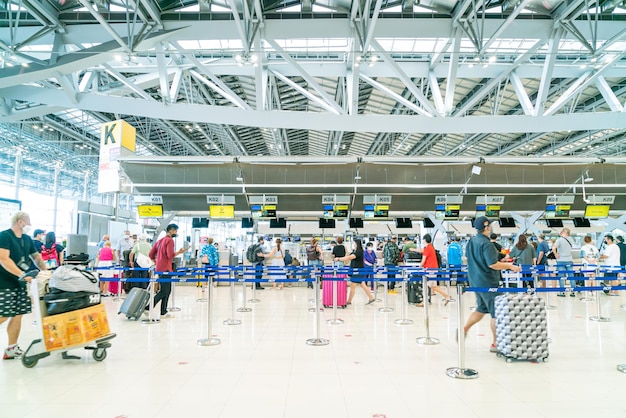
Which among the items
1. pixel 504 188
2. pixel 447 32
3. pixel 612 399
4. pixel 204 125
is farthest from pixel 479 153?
pixel 612 399

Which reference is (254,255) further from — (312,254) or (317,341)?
(317,341)

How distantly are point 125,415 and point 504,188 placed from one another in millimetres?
13993

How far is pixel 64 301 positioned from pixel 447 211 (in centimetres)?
1290

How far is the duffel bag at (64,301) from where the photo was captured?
16.8 ft

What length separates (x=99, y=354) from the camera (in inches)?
212

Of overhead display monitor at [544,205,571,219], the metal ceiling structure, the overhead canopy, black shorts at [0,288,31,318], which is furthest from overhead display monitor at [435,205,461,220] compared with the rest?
black shorts at [0,288,31,318]

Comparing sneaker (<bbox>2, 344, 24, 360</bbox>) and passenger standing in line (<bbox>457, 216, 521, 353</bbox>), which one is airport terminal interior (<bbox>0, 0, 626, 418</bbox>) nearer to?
sneaker (<bbox>2, 344, 24, 360</bbox>)

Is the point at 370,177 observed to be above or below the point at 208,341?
above

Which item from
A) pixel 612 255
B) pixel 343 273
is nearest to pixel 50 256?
pixel 343 273

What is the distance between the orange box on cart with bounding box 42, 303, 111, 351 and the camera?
5.03 metres

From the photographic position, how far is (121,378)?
467 centimetres

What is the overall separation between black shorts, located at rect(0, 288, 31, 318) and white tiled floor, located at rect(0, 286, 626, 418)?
0.66m

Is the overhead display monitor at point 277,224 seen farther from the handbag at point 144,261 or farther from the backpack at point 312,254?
the handbag at point 144,261

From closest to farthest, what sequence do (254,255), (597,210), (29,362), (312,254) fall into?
(29,362), (312,254), (254,255), (597,210)
